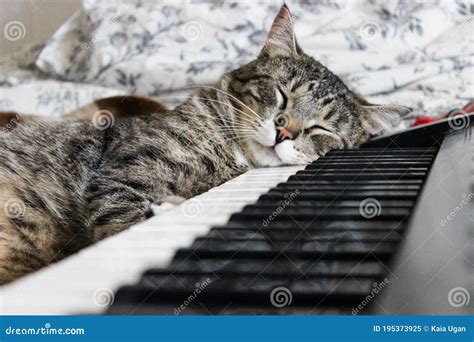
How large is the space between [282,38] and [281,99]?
14 cm

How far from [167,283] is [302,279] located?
99 mm

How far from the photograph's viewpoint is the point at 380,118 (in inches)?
38.2

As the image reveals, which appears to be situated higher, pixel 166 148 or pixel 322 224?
pixel 322 224

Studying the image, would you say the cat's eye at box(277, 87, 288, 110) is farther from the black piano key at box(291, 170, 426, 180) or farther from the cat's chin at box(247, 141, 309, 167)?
the black piano key at box(291, 170, 426, 180)

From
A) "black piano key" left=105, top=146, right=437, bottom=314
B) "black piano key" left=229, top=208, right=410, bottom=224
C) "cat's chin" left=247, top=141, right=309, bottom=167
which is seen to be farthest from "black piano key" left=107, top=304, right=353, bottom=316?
"cat's chin" left=247, top=141, right=309, bottom=167

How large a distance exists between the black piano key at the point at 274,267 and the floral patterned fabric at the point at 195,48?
0.77 metres

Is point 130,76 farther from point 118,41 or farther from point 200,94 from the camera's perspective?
point 200,94

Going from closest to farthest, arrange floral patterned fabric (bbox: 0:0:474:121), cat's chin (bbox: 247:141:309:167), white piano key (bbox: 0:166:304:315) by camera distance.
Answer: white piano key (bbox: 0:166:304:315) < cat's chin (bbox: 247:141:309:167) < floral patterned fabric (bbox: 0:0:474:121)

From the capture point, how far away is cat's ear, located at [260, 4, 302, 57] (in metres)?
0.97

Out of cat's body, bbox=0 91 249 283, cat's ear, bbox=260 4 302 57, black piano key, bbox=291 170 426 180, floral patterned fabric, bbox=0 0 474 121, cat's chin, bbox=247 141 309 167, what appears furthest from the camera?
floral patterned fabric, bbox=0 0 474 121

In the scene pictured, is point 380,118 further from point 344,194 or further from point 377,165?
point 344,194

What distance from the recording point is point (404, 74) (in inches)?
45.3

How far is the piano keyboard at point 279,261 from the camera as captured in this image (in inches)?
14.9

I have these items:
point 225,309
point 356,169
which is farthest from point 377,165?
point 225,309
